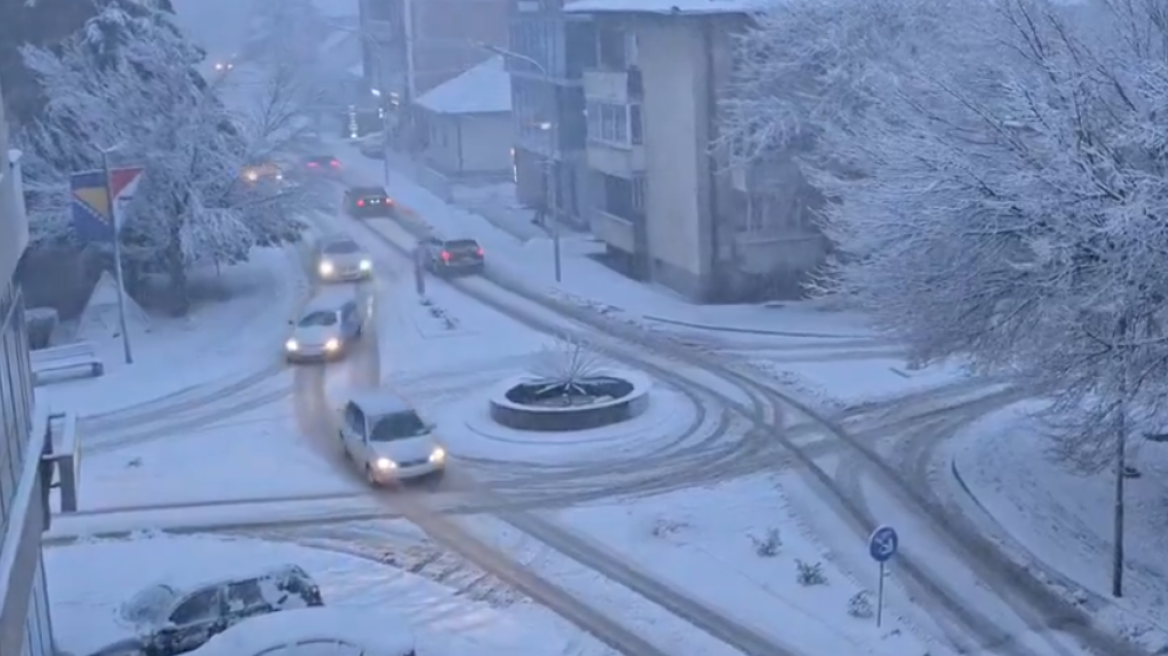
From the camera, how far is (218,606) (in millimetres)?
16859

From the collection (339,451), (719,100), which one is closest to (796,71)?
(719,100)

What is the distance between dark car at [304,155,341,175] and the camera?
70.9m

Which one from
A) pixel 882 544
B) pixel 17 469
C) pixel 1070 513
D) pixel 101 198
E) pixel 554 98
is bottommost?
pixel 1070 513

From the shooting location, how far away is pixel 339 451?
25.3m

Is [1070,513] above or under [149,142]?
under

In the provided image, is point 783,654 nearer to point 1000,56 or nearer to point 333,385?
point 1000,56

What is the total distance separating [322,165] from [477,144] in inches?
385

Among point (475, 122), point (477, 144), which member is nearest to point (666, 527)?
point (475, 122)

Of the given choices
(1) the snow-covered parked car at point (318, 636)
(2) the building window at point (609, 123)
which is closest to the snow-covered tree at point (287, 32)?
(2) the building window at point (609, 123)

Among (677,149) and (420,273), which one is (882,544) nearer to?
(677,149)

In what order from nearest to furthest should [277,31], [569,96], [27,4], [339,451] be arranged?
[339,451], [27,4], [569,96], [277,31]

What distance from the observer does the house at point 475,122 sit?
6606 centimetres

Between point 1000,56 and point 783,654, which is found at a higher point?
point 1000,56

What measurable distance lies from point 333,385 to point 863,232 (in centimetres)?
1275
